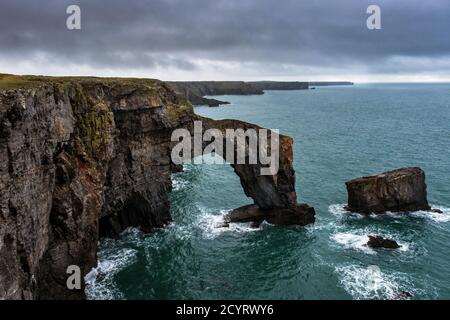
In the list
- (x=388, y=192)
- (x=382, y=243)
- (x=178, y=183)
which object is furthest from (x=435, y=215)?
(x=178, y=183)

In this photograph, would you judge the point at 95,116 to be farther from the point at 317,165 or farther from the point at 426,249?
the point at 317,165

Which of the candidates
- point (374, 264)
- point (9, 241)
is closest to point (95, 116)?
point (9, 241)

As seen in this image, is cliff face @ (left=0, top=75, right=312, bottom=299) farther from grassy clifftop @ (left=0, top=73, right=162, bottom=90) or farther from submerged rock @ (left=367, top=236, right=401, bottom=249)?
submerged rock @ (left=367, top=236, right=401, bottom=249)

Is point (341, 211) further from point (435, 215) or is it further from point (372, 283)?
point (372, 283)

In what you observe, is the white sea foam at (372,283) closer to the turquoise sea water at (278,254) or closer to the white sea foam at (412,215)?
the turquoise sea water at (278,254)

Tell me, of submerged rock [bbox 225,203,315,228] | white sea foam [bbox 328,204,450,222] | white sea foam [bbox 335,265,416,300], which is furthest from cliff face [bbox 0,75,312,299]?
white sea foam [bbox 335,265,416,300]

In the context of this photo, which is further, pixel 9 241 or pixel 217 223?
pixel 217 223
